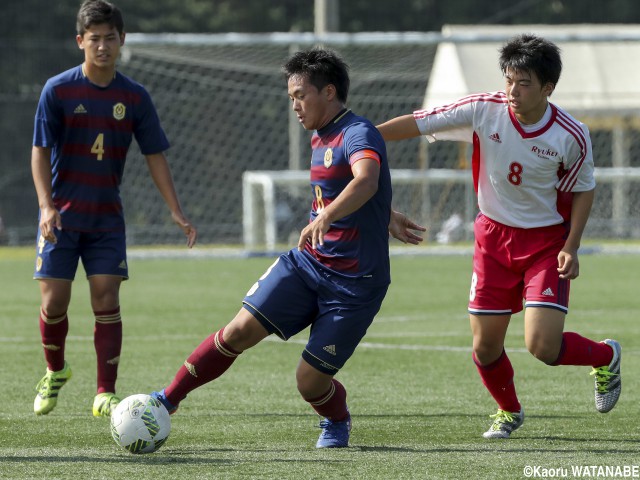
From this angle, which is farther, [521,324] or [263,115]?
[263,115]

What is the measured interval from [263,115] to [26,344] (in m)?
14.5

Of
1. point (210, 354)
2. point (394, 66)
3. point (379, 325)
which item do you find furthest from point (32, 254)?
point (210, 354)

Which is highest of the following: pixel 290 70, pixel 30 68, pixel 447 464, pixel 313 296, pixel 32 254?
pixel 290 70

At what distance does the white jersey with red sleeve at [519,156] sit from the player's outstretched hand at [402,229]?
41 centimetres

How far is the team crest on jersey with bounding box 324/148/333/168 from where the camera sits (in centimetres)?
525

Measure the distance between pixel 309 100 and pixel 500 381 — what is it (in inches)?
62.0

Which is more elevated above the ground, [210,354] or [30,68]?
[210,354]

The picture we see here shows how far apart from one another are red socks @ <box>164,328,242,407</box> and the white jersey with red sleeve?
1.37 m

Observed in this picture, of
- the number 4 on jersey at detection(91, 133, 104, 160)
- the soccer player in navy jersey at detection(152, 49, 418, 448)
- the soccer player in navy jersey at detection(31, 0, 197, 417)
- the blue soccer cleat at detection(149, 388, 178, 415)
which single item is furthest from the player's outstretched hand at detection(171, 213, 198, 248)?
the blue soccer cleat at detection(149, 388, 178, 415)

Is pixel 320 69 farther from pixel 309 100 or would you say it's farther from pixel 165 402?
pixel 165 402

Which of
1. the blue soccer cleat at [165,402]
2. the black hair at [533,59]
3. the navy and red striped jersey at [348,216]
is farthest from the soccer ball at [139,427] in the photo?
the black hair at [533,59]

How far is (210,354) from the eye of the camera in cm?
531

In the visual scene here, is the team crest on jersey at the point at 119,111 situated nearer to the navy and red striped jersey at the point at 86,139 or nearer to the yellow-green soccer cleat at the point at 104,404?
the navy and red striped jersey at the point at 86,139

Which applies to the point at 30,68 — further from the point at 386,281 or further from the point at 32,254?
the point at 386,281
